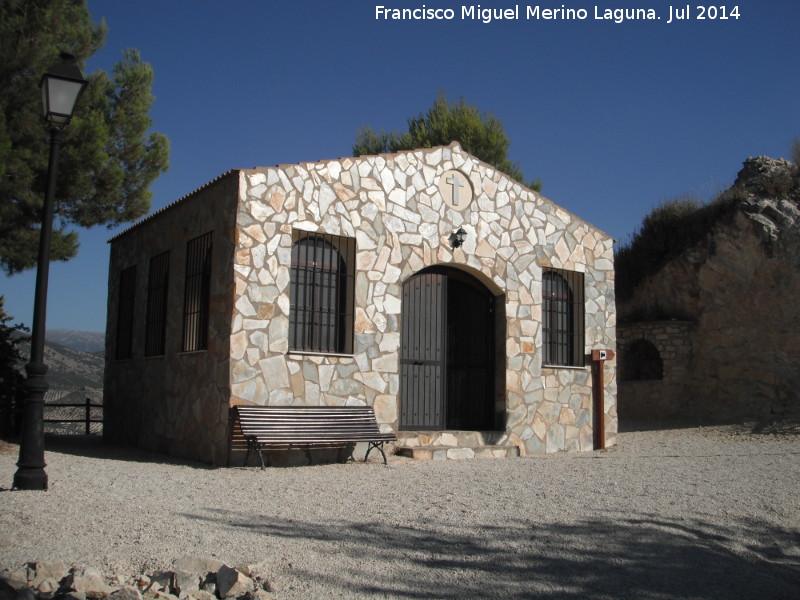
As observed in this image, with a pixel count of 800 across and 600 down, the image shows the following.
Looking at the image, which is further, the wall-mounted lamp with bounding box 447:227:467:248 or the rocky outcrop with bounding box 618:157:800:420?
the rocky outcrop with bounding box 618:157:800:420

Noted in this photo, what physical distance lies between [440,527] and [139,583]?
2.45 meters

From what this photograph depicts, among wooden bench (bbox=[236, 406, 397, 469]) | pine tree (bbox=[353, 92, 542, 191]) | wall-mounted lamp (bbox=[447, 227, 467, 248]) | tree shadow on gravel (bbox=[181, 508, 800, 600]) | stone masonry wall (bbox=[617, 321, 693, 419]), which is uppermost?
pine tree (bbox=[353, 92, 542, 191])

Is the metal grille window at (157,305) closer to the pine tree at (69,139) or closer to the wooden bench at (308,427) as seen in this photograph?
the pine tree at (69,139)

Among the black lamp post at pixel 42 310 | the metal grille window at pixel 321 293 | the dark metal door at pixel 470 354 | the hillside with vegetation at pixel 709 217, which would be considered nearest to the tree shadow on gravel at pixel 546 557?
the black lamp post at pixel 42 310

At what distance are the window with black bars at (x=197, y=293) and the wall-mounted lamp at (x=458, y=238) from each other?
3.81 meters

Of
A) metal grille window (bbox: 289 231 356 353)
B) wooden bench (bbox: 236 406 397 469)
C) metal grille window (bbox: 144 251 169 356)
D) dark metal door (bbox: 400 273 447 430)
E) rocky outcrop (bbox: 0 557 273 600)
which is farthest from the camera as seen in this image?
metal grille window (bbox: 144 251 169 356)

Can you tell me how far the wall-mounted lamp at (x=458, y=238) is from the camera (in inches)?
488

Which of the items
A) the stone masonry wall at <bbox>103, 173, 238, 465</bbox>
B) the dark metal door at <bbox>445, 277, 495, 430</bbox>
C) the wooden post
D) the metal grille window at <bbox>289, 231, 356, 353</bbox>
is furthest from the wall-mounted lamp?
the stone masonry wall at <bbox>103, 173, 238, 465</bbox>

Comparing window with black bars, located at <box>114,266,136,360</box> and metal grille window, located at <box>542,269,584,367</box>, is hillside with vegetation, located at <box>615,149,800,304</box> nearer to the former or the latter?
metal grille window, located at <box>542,269,584,367</box>

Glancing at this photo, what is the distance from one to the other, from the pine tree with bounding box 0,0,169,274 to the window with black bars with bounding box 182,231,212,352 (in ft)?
10.4

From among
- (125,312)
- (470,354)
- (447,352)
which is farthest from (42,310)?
(470,354)

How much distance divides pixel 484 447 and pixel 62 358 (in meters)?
24.6

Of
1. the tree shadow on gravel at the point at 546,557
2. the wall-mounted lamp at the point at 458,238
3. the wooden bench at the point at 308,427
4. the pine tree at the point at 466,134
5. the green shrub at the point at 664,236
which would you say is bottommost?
the tree shadow on gravel at the point at 546,557

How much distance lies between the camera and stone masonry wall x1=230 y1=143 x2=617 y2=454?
10.6 meters
